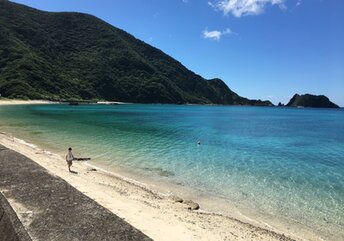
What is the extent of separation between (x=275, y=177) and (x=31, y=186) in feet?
60.2

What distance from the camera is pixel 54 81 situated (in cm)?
18338

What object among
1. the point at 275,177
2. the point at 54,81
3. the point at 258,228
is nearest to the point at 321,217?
the point at 258,228

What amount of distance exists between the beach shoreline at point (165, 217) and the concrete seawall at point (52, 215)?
2013 millimetres

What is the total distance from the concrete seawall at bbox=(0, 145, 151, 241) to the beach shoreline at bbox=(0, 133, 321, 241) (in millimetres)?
2013

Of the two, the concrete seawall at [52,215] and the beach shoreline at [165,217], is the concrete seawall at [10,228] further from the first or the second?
the beach shoreline at [165,217]

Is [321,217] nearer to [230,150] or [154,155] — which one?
[154,155]

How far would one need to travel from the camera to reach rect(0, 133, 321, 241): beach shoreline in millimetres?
13570

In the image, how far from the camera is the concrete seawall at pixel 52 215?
976 centimetres

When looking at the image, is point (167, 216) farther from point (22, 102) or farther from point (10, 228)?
point (22, 102)

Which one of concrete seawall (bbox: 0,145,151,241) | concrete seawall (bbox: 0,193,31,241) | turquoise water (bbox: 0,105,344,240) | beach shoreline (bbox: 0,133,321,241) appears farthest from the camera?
turquoise water (bbox: 0,105,344,240)

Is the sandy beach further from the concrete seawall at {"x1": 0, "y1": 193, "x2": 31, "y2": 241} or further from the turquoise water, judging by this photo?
the concrete seawall at {"x1": 0, "y1": 193, "x2": 31, "y2": 241}

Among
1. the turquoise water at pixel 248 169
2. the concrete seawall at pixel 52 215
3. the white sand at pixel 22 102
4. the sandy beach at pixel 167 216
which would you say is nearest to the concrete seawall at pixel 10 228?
the concrete seawall at pixel 52 215

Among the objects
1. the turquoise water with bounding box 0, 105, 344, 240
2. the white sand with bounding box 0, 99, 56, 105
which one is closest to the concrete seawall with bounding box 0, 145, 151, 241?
the turquoise water with bounding box 0, 105, 344, 240

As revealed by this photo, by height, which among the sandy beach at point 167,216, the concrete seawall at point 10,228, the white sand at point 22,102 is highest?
the concrete seawall at point 10,228
